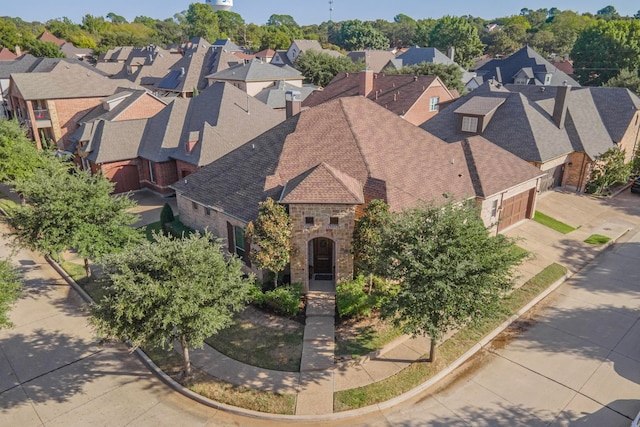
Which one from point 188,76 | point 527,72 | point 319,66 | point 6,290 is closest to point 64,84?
point 188,76

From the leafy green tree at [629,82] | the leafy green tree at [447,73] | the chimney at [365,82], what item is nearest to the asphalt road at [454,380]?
the chimney at [365,82]

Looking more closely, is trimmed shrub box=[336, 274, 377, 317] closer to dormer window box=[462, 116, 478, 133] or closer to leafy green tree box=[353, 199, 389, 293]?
leafy green tree box=[353, 199, 389, 293]

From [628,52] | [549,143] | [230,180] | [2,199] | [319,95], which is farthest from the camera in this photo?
[628,52]

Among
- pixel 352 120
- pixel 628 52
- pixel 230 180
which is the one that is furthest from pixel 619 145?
pixel 628 52

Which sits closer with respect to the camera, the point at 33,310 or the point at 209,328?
the point at 209,328

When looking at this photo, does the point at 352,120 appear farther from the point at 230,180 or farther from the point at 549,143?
the point at 549,143

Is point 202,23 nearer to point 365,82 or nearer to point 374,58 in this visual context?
point 374,58
